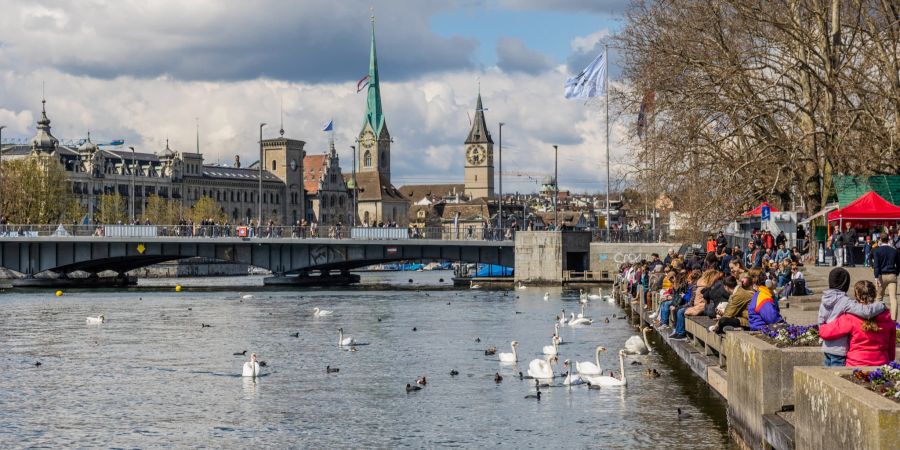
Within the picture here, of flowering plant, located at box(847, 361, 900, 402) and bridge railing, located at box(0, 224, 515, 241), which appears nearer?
flowering plant, located at box(847, 361, 900, 402)

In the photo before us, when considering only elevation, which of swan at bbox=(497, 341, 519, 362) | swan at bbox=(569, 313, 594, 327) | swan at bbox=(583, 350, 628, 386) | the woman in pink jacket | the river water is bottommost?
the river water

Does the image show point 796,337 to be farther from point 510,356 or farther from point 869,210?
point 869,210

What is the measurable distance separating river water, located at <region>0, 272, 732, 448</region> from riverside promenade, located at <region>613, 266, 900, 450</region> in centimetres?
147

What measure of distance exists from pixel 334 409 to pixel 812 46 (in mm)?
20566

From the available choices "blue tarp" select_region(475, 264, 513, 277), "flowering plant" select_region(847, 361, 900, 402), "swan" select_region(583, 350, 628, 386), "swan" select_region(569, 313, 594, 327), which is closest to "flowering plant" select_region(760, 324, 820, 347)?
"flowering plant" select_region(847, 361, 900, 402)

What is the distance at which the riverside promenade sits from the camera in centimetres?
1118

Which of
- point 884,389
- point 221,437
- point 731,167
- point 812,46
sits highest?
point 812,46

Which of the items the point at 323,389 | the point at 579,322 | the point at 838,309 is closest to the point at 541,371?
the point at 323,389

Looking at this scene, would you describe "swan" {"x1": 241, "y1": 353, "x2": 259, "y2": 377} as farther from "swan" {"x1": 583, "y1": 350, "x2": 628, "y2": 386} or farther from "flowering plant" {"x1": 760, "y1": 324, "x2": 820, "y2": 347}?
"flowering plant" {"x1": 760, "y1": 324, "x2": 820, "y2": 347}

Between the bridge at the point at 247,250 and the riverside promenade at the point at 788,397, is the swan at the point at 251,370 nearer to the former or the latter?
the riverside promenade at the point at 788,397

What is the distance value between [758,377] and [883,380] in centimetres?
530

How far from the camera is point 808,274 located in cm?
3856

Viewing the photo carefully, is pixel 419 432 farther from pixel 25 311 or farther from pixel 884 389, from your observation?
pixel 25 311

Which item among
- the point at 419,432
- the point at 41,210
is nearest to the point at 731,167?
the point at 419,432
